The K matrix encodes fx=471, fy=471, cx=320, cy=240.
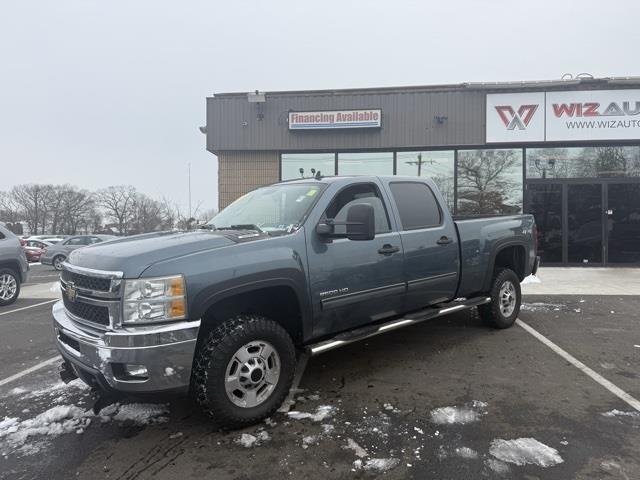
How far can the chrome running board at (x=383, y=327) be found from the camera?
3.89 m

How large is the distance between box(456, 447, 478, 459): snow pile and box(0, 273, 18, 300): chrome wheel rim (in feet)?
30.1

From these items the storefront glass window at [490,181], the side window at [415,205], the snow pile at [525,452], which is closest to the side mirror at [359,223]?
the side window at [415,205]

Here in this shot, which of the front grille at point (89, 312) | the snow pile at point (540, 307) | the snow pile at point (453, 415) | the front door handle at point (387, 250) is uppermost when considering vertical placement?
the front door handle at point (387, 250)

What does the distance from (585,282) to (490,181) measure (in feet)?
14.2

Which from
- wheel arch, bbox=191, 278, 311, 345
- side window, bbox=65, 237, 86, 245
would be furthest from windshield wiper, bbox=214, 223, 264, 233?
side window, bbox=65, 237, 86, 245

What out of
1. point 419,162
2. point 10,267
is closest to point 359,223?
point 10,267

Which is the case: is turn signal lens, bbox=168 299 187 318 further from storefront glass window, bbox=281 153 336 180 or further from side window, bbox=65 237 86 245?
side window, bbox=65 237 86 245

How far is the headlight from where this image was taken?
3.03m

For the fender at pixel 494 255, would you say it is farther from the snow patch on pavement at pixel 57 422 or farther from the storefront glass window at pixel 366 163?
the storefront glass window at pixel 366 163

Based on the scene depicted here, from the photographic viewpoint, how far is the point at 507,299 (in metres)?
6.19

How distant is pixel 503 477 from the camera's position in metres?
2.80

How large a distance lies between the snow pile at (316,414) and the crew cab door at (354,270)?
611mm

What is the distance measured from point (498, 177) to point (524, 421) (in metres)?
11.5

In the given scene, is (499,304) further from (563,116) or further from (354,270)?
(563,116)
